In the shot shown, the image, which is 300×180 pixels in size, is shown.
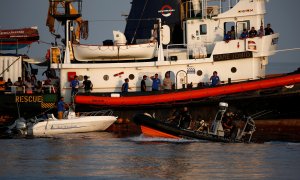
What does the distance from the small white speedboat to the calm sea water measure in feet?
4.36

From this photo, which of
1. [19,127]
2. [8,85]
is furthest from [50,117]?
[8,85]

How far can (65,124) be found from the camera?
34969 mm

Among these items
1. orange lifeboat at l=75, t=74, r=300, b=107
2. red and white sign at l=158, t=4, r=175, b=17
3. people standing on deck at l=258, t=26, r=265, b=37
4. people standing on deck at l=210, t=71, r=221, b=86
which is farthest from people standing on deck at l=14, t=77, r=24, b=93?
people standing on deck at l=258, t=26, r=265, b=37

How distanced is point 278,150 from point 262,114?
19.9 feet

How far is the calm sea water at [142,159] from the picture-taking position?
24734 millimetres

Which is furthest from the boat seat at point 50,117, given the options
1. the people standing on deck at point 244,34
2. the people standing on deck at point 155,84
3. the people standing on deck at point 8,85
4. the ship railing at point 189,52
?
the people standing on deck at point 244,34

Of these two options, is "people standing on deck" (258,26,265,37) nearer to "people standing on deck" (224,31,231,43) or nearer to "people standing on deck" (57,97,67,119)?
"people standing on deck" (224,31,231,43)

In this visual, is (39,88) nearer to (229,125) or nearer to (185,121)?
(185,121)

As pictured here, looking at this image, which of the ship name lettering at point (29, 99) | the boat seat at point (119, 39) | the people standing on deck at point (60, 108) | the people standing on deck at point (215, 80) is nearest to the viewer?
the people standing on deck at point (60, 108)

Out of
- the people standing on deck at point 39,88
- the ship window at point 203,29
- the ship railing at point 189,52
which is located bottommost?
the people standing on deck at point 39,88

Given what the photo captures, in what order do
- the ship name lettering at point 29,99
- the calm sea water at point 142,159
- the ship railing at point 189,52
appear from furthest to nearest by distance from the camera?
1. the ship railing at point 189,52
2. the ship name lettering at point 29,99
3. the calm sea water at point 142,159

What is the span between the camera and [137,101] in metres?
35.5

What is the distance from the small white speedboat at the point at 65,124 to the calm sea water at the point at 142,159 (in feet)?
4.36

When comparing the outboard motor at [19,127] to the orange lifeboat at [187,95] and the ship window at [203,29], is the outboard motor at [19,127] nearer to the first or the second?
the orange lifeboat at [187,95]
